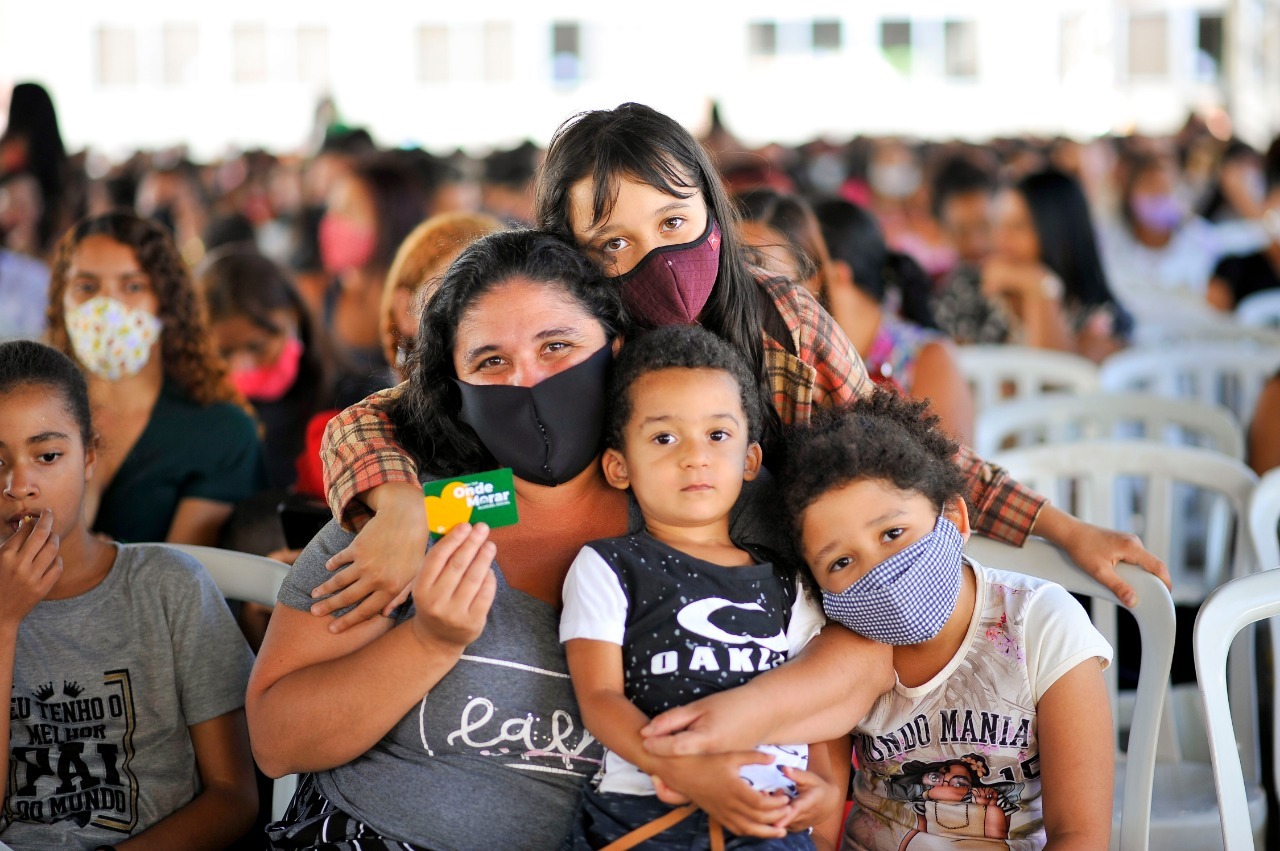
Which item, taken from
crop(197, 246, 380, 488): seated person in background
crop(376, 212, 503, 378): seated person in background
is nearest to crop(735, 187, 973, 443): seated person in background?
crop(376, 212, 503, 378): seated person in background

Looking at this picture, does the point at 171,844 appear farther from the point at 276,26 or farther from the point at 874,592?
the point at 276,26

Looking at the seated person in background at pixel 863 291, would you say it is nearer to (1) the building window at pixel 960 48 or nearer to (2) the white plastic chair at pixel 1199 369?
(2) the white plastic chair at pixel 1199 369

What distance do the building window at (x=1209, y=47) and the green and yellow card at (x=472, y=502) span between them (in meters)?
24.9

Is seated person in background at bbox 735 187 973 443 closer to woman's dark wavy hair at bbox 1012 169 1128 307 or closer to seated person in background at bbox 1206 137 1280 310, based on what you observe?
woman's dark wavy hair at bbox 1012 169 1128 307

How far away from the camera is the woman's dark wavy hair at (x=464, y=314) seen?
2154 mm

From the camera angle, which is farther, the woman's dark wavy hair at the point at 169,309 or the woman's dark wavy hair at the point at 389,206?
the woman's dark wavy hair at the point at 389,206

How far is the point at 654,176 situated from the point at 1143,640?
122 centimetres

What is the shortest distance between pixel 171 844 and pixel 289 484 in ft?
6.64

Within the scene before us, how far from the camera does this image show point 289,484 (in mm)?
4148

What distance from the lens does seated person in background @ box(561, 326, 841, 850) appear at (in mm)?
1890

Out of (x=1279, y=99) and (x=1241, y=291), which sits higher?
(x=1279, y=99)

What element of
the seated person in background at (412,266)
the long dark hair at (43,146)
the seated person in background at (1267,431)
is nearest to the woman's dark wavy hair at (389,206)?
the seated person in background at (412,266)

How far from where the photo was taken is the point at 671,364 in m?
2.05

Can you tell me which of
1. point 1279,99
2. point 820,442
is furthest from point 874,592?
point 1279,99
